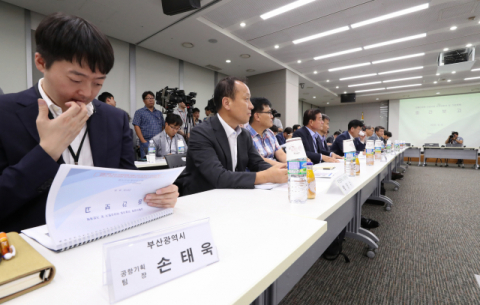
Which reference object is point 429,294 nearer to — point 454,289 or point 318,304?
point 454,289

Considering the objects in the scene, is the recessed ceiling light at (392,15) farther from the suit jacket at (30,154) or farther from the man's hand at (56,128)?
the man's hand at (56,128)

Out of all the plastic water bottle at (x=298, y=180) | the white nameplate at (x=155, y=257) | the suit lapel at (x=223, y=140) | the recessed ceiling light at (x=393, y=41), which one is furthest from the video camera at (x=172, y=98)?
the recessed ceiling light at (x=393, y=41)

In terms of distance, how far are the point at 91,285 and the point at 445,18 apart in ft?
19.1

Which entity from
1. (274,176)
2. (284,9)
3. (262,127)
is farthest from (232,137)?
(284,9)

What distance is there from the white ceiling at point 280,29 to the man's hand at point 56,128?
3516 mm

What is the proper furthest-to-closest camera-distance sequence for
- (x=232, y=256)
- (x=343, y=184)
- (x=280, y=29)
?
(x=280, y=29), (x=343, y=184), (x=232, y=256)

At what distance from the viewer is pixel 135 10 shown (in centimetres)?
355

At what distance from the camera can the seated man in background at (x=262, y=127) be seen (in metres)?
2.30

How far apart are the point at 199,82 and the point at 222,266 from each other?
6.26 m

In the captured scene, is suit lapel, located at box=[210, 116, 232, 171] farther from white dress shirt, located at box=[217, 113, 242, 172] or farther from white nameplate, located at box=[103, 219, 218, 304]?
white nameplate, located at box=[103, 219, 218, 304]

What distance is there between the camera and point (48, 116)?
641mm

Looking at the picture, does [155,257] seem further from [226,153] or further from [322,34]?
[322,34]

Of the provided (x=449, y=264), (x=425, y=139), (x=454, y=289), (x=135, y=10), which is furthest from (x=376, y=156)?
(x=425, y=139)

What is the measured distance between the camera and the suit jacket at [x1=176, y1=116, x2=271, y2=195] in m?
1.10
